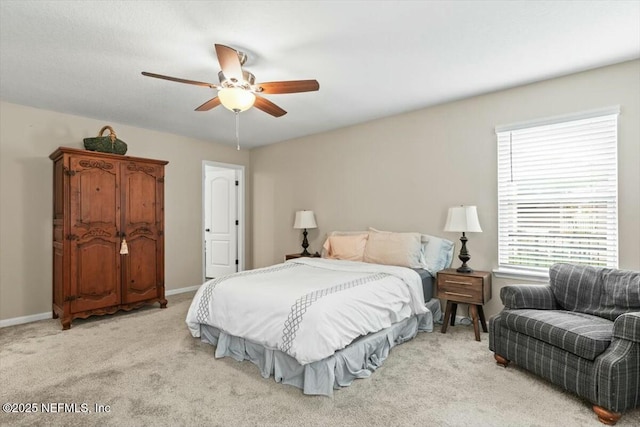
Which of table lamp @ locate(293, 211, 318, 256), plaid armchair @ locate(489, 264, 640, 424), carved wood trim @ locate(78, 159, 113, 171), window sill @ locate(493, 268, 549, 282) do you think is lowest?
plaid armchair @ locate(489, 264, 640, 424)

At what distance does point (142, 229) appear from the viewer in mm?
4297

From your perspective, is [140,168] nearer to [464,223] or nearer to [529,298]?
[464,223]

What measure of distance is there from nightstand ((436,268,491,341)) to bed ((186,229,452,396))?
200 millimetres

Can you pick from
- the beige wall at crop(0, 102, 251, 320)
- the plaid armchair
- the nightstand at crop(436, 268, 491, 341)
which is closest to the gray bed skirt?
the nightstand at crop(436, 268, 491, 341)

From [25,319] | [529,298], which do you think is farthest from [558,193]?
[25,319]

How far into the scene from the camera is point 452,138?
3.87m

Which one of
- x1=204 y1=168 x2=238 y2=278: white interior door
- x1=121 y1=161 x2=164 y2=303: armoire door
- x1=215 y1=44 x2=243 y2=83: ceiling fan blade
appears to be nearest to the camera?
x1=215 y1=44 x2=243 y2=83: ceiling fan blade

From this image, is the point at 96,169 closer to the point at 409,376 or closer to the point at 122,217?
the point at 122,217

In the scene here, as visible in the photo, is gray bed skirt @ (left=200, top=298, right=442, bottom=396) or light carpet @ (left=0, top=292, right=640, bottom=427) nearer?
light carpet @ (left=0, top=292, right=640, bottom=427)

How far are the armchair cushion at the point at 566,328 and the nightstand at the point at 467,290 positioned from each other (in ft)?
2.01

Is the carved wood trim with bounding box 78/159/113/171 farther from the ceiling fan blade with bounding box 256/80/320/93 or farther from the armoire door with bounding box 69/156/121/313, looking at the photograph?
the ceiling fan blade with bounding box 256/80/320/93

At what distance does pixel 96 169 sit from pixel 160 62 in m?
1.81

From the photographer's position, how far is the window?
295 cm

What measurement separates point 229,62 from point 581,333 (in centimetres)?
285
